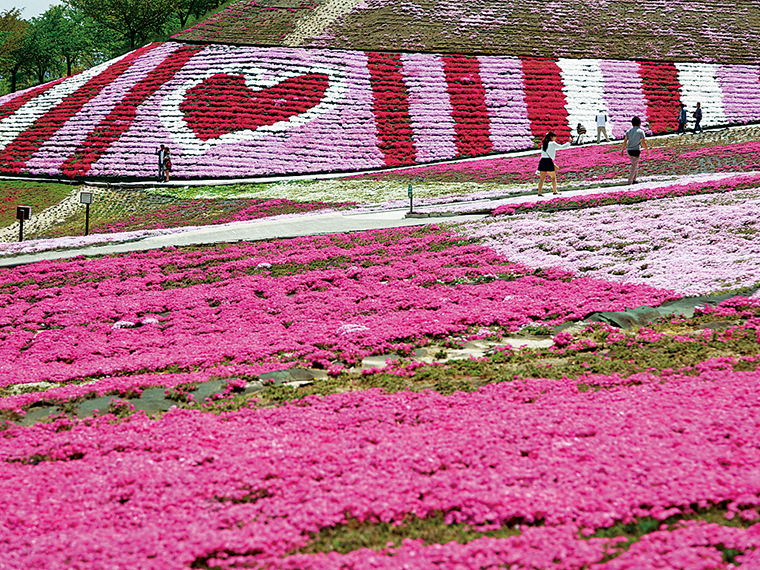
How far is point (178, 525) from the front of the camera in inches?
235

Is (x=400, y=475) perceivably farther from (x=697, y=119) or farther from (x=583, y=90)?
(x=583, y=90)

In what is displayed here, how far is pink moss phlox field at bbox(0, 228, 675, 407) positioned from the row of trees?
58040mm

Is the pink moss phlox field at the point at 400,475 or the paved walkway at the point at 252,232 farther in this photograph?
the paved walkway at the point at 252,232

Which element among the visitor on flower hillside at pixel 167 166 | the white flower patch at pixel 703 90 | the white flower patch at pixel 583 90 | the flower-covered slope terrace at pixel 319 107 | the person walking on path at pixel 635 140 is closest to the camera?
the person walking on path at pixel 635 140

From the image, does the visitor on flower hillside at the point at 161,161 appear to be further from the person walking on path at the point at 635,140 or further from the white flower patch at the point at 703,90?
the white flower patch at the point at 703,90

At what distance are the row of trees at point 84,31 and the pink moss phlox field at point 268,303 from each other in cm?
5804

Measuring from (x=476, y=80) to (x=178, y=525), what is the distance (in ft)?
161

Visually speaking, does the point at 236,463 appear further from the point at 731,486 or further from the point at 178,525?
the point at 731,486

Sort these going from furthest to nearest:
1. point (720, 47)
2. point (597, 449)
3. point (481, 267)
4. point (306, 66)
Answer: point (720, 47) < point (306, 66) < point (481, 267) < point (597, 449)

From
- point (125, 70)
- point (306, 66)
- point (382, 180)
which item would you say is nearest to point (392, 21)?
point (306, 66)

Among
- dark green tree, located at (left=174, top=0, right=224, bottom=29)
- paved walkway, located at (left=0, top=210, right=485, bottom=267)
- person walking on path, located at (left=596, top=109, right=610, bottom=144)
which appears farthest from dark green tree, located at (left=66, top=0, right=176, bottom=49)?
paved walkway, located at (left=0, top=210, right=485, bottom=267)

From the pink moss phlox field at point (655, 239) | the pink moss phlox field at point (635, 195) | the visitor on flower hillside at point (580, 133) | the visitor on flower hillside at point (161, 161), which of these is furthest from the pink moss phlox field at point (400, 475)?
the visitor on flower hillside at point (580, 133)

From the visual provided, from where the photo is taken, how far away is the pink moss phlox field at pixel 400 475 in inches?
214

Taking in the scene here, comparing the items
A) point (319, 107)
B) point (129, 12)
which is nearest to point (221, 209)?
point (319, 107)
